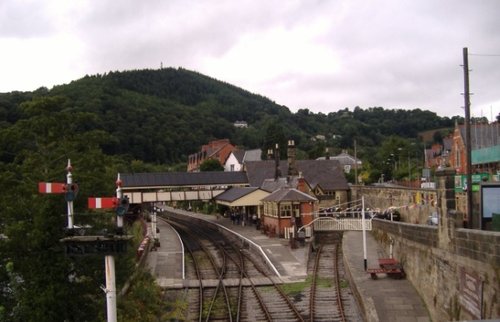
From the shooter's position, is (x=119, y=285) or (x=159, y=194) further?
(x=159, y=194)

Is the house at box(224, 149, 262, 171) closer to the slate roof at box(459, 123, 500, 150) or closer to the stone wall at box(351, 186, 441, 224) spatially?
the stone wall at box(351, 186, 441, 224)

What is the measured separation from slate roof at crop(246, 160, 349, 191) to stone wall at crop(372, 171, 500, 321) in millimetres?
33206

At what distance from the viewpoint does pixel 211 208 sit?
65062 mm

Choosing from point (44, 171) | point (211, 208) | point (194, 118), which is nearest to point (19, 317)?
point (44, 171)

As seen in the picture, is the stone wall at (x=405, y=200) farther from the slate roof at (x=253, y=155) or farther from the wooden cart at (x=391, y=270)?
the slate roof at (x=253, y=155)

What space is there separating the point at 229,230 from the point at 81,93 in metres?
67.6

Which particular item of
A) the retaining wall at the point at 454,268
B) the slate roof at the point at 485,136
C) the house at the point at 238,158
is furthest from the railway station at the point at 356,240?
the house at the point at 238,158

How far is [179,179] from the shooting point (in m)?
53.4

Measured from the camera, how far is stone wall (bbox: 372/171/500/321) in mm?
10195

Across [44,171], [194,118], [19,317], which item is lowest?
[19,317]

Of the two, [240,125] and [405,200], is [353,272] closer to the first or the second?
[405,200]

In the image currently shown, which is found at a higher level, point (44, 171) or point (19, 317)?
point (44, 171)

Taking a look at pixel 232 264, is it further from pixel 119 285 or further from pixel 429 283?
pixel 119 285

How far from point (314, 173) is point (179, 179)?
1424 centimetres
